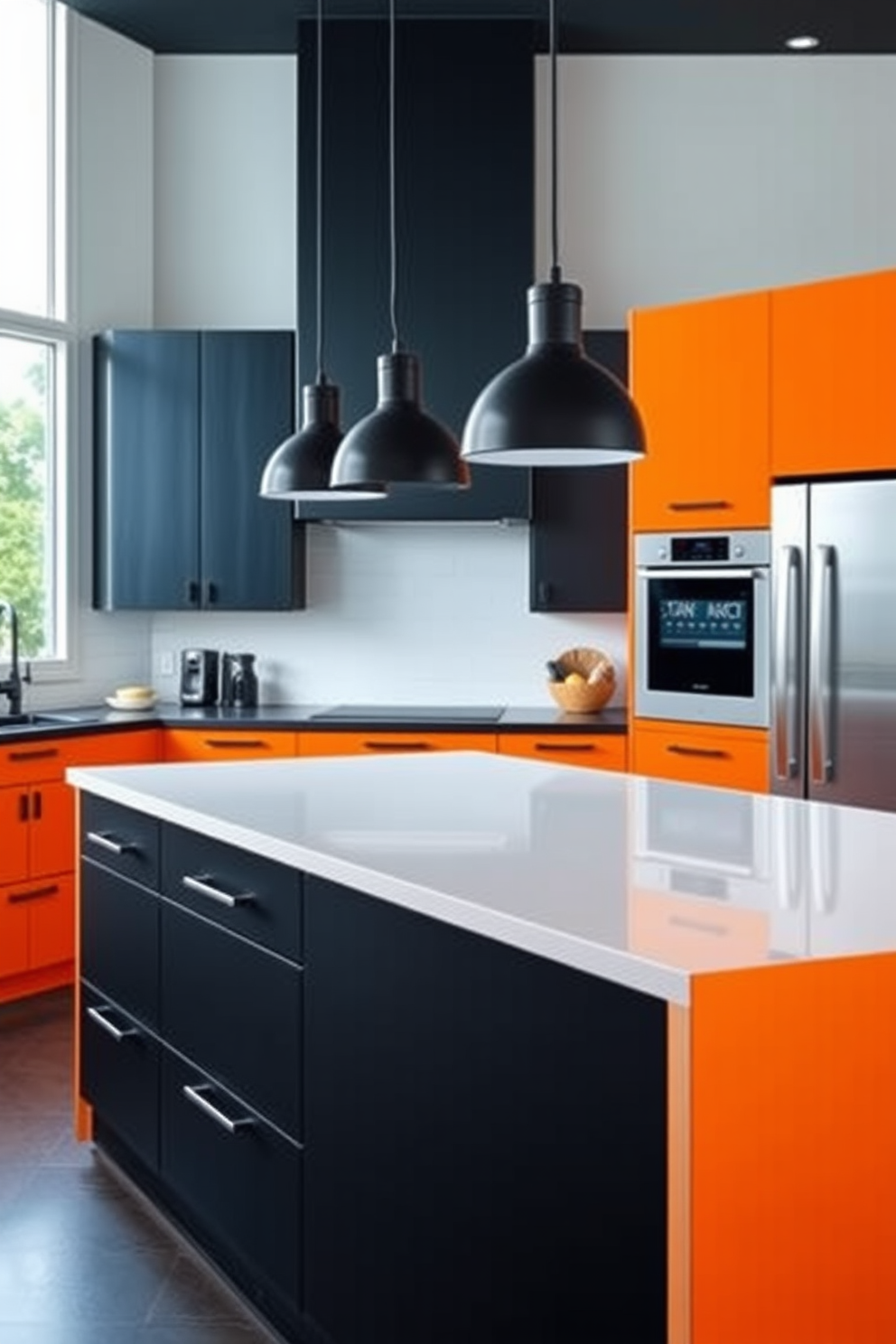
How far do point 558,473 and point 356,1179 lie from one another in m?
3.62

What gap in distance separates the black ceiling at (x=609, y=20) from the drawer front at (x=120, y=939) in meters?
3.56

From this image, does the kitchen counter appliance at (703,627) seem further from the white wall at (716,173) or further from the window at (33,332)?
the window at (33,332)

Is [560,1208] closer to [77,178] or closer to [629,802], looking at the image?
[629,802]

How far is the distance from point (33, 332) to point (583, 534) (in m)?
2.24

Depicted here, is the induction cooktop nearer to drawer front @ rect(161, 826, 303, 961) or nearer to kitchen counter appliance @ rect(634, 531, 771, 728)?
kitchen counter appliance @ rect(634, 531, 771, 728)

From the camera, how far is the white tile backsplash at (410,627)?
6105 mm

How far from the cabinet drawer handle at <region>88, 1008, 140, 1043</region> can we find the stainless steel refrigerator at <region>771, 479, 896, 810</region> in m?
2.26

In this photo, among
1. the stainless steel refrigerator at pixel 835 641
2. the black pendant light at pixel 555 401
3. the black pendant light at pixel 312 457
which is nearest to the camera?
the black pendant light at pixel 555 401

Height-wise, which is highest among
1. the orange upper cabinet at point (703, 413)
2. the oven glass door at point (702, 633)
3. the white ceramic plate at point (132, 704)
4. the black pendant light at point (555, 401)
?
the orange upper cabinet at point (703, 413)

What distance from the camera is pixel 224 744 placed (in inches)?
Answer: 220

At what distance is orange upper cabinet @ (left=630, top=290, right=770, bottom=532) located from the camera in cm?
489

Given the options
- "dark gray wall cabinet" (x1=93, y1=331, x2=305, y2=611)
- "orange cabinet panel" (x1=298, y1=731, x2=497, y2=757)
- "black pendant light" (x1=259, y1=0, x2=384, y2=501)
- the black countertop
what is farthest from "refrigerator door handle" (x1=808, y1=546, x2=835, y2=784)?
"dark gray wall cabinet" (x1=93, y1=331, x2=305, y2=611)

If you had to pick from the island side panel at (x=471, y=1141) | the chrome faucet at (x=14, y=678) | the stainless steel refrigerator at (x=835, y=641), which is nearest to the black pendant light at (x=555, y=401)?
the island side panel at (x=471, y=1141)

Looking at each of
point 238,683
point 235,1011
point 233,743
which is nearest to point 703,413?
point 233,743
